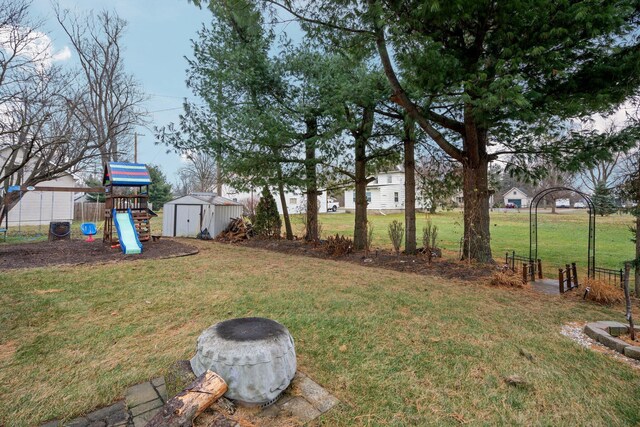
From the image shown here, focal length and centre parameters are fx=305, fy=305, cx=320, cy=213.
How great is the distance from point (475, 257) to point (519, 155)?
9.18ft

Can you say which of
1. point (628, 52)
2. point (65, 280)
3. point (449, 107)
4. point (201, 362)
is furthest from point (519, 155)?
point (65, 280)

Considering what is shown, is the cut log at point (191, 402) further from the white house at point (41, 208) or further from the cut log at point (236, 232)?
the white house at point (41, 208)

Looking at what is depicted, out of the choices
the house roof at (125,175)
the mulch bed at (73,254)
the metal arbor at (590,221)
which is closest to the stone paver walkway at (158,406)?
the metal arbor at (590,221)

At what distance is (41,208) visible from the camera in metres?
19.9

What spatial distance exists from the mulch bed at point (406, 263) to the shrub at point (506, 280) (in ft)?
1.12

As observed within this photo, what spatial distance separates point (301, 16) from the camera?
20.3 ft

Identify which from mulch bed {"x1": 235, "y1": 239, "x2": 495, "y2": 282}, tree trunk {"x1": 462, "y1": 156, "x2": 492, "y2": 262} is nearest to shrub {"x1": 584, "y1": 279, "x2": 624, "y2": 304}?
mulch bed {"x1": 235, "y1": 239, "x2": 495, "y2": 282}

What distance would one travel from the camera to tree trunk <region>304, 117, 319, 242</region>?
9.11 m

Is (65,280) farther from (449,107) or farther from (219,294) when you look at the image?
(449,107)

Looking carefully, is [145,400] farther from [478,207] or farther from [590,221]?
[590,221]

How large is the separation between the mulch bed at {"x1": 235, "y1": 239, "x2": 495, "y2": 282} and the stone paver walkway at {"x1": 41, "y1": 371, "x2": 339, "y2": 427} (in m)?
4.83

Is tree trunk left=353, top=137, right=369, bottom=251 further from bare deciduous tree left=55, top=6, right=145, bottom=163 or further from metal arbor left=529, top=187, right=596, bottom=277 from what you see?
bare deciduous tree left=55, top=6, right=145, bottom=163

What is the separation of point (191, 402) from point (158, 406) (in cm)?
51

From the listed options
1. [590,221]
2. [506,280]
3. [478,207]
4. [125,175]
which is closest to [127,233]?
[125,175]
